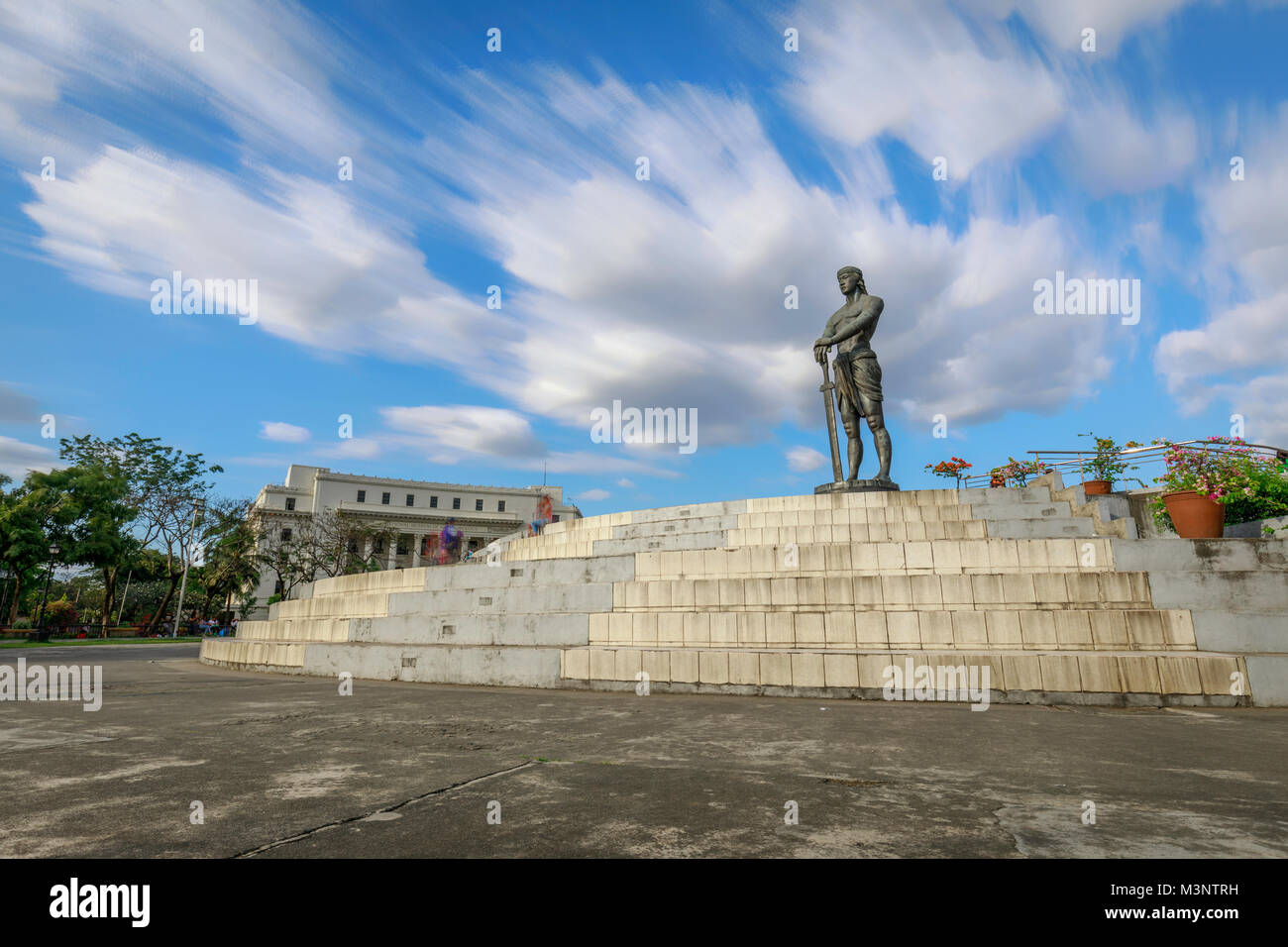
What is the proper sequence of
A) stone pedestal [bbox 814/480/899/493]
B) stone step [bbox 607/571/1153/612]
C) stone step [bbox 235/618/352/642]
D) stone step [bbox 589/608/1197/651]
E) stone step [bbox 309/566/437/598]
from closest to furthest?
stone step [bbox 589/608/1197/651]
stone step [bbox 607/571/1153/612]
stone step [bbox 235/618/352/642]
stone step [bbox 309/566/437/598]
stone pedestal [bbox 814/480/899/493]

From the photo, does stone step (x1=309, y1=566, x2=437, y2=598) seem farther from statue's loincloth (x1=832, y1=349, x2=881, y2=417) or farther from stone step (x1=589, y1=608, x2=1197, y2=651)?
statue's loincloth (x1=832, y1=349, x2=881, y2=417)

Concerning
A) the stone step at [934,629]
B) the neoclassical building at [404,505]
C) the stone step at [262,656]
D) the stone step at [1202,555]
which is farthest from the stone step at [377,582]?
the neoclassical building at [404,505]

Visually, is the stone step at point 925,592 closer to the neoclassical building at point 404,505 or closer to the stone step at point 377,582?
the stone step at point 377,582

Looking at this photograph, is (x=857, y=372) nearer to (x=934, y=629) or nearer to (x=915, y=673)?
(x=934, y=629)

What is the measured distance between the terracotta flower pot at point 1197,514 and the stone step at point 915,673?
4571 millimetres

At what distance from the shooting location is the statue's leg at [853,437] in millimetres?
13820

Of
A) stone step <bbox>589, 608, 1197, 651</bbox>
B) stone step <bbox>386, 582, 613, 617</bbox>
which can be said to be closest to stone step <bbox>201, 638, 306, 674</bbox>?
stone step <bbox>386, 582, 613, 617</bbox>

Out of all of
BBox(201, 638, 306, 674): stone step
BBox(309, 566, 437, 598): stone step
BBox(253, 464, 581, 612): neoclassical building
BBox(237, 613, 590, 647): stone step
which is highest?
BBox(253, 464, 581, 612): neoclassical building

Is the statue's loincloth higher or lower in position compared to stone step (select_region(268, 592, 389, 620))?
higher

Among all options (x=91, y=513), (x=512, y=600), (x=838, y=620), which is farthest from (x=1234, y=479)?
(x=91, y=513)

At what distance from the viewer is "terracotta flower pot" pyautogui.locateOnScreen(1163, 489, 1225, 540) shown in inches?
356

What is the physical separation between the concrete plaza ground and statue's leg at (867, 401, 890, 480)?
8474 mm
